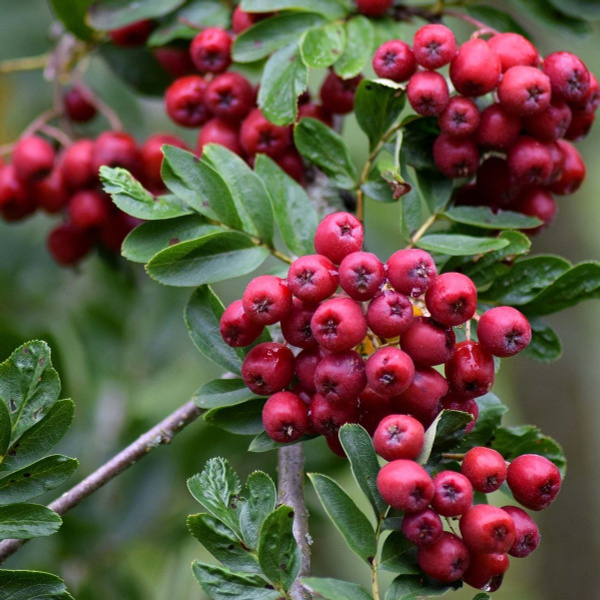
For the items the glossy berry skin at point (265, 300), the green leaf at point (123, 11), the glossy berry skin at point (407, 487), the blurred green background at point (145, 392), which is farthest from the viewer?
the blurred green background at point (145, 392)

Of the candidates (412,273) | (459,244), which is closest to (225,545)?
(412,273)

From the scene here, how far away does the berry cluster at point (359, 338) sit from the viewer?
0.85 metres

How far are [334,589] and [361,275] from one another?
1.05 ft

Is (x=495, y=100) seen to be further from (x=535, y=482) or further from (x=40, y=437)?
(x=40, y=437)

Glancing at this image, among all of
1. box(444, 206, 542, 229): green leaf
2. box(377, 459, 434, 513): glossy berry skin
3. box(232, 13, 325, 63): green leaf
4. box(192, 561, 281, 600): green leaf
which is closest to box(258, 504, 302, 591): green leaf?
box(192, 561, 281, 600): green leaf

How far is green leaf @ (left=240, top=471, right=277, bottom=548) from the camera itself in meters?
0.91

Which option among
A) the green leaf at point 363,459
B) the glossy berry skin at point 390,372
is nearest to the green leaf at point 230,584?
the green leaf at point 363,459

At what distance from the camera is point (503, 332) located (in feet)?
2.87

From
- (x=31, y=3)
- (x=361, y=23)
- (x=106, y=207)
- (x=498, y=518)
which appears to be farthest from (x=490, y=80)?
(x=31, y=3)

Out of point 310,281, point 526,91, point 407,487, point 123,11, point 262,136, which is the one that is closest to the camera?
point 407,487

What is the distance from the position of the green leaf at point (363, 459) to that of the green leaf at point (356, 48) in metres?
0.55

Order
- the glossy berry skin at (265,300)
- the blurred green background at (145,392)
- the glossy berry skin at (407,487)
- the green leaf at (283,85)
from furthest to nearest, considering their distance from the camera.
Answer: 1. the blurred green background at (145,392)
2. the green leaf at (283,85)
3. the glossy berry skin at (265,300)
4. the glossy berry skin at (407,487)

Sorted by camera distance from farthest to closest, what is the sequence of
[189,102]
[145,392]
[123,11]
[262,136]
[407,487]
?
[145,392]
[123,11]
[189,102]
[262,136]
[407,487]

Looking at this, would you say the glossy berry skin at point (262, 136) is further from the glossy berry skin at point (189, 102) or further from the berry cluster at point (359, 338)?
the berry cluster at point (359, 338)
